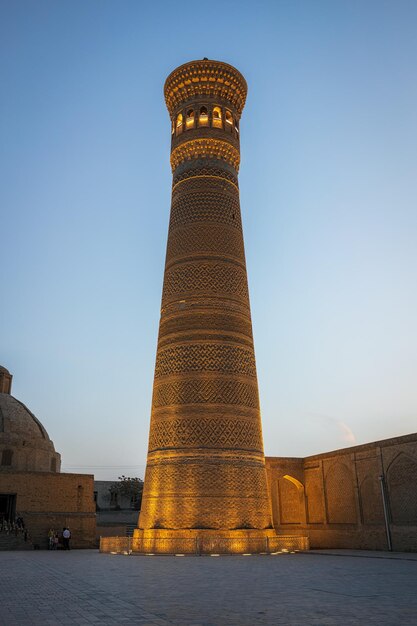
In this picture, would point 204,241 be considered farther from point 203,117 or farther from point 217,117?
point 217,117

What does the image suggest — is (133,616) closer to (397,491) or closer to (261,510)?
(261,510)

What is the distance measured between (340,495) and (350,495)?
1.77 ft

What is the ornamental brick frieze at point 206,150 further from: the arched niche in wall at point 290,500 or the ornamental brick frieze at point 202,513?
the arched niche in wall at point 290,500

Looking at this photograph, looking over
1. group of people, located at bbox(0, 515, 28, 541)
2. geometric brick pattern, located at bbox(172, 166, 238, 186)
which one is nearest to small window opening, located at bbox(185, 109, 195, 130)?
geometric brick pattern, located at bbox(172, 166, 238, 186)

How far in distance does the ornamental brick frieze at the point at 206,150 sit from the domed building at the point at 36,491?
1268 cm

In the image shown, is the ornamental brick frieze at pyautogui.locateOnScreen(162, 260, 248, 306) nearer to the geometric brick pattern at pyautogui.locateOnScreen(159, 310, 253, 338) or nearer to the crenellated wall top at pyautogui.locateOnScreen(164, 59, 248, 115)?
the geometric brick pattern at pyautogui.locateOnScreen(159, 310, 253, 338)

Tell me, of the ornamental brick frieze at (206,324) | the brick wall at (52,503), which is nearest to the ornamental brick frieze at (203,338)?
the ornamental brick frieze at (206,324)

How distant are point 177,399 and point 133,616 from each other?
397 inches

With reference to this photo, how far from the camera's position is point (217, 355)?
15.1 meters

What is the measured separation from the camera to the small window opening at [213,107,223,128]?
1772 centimetres

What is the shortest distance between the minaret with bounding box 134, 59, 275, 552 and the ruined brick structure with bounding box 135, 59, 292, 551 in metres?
0.03

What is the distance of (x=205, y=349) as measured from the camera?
49.6 feet

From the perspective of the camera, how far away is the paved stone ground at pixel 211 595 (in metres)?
4.70

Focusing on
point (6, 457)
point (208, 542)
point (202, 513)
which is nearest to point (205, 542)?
point (208, 542)
